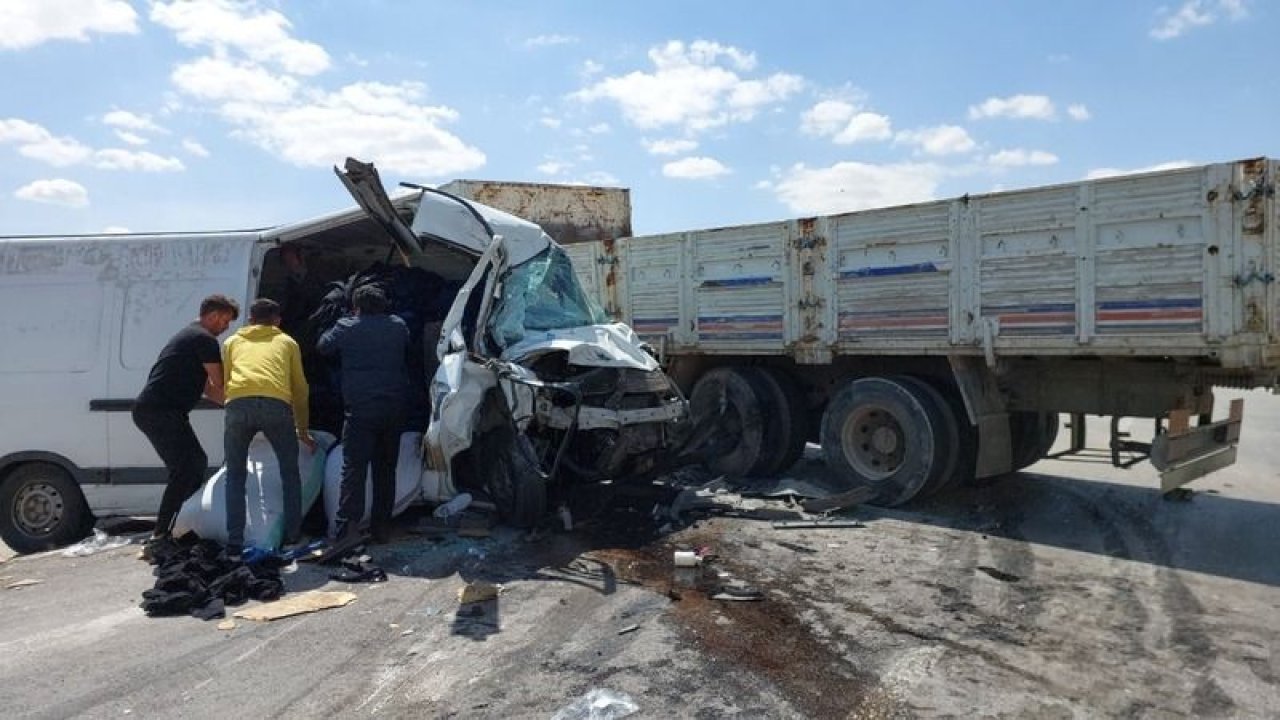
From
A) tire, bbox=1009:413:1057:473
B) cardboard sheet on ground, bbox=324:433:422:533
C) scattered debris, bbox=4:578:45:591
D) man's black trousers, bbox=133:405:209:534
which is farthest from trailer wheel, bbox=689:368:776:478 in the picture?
scattered debris, bbox=4:578:45:591

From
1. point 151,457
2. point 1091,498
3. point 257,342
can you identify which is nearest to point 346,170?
point 257,342

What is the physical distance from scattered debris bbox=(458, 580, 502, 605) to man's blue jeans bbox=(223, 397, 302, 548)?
148 cm

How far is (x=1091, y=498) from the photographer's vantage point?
7184 millimetres

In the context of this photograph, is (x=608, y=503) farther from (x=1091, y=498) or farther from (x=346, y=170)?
(x=1091, y=498)

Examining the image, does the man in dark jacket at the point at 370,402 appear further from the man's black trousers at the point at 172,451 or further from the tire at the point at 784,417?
the tire at the point at 784,417

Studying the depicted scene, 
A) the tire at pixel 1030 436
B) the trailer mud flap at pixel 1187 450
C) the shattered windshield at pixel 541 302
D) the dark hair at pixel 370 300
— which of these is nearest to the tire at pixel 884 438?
the tire at pixel 1030 436

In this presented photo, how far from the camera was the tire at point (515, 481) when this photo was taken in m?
5.57

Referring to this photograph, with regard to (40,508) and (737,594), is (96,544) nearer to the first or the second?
(40,508)

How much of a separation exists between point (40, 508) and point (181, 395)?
170cm

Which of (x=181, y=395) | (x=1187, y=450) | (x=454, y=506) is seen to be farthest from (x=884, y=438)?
(x=181, y=395)

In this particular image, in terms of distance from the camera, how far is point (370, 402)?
17.8ft

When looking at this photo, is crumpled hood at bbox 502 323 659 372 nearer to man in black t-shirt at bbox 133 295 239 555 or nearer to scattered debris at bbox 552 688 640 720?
man in black t-shirt at bbox 133 295 239 555

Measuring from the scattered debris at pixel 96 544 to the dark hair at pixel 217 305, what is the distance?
1739mm

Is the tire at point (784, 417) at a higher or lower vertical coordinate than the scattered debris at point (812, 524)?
higher
